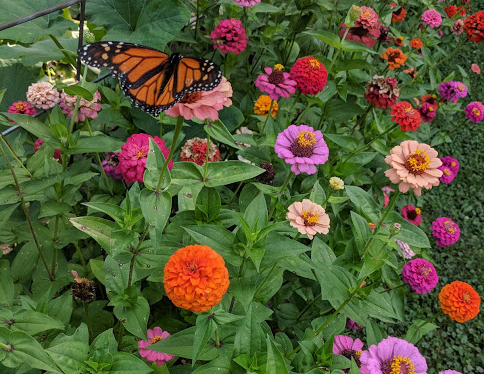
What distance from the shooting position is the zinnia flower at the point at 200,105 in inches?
36.7

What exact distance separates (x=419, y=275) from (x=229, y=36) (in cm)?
139

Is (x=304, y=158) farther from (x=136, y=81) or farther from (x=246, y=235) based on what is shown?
(x=136, y=81)

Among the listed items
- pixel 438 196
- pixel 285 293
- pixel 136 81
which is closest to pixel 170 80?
pixel 136 81

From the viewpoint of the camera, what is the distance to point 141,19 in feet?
5.53

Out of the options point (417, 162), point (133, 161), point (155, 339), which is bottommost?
point (155, 339)

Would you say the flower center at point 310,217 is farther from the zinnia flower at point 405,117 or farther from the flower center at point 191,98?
the zinnia flower at point 405,117

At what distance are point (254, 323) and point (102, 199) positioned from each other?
3.00 ft

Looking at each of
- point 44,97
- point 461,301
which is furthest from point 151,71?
point 461,301

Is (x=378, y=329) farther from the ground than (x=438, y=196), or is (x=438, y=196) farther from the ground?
(x=378, y=329)

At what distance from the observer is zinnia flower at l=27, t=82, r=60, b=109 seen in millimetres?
1455

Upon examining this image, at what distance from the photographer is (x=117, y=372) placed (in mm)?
1021

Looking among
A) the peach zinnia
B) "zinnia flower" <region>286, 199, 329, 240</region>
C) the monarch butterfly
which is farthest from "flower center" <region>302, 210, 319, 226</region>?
the monarch butterfly

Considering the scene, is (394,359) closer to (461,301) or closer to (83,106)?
(461,301)

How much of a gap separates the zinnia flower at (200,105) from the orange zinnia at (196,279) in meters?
0.32
